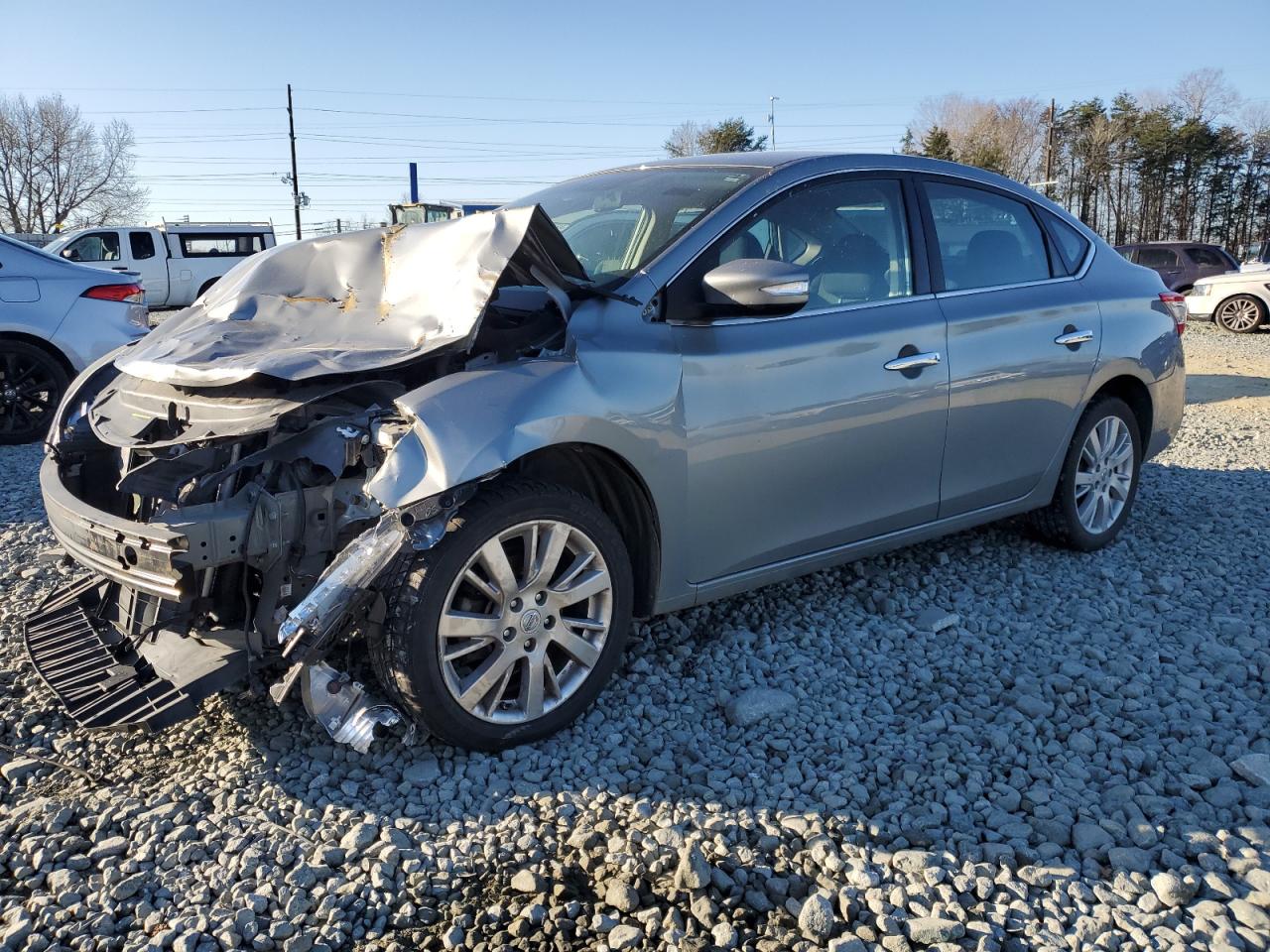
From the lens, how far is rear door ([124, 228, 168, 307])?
912 inches

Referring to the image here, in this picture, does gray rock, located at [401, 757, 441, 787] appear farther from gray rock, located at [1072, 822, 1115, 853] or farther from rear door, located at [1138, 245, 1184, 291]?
rear door, located at [1138, 245, 1184, 291]

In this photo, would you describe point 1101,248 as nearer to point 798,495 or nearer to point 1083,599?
point 1083,599

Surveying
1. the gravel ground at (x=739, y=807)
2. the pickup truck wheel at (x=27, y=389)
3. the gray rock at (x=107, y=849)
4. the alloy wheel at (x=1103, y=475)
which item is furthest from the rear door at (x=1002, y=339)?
the pickup truck wheel at (x=27, y=389)

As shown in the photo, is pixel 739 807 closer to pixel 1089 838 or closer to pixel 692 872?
pixel 692 872

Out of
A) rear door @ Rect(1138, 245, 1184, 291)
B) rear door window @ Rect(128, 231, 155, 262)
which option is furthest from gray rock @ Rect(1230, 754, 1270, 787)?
rear door window @ Rect(128, 231, 155, 262)

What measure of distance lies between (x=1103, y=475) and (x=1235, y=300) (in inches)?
636

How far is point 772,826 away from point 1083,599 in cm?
232

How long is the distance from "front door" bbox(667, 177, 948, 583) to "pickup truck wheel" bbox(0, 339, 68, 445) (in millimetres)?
6049

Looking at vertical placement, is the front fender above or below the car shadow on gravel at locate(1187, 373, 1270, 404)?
above

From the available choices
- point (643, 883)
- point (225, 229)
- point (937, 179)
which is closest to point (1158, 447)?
point (937, 179)

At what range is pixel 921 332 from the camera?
12.6 ft

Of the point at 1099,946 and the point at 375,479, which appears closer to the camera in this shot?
the point at 1099,946

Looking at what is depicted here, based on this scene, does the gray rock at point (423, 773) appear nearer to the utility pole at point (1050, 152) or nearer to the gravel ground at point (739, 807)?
the gravel ground at point (739, 807)

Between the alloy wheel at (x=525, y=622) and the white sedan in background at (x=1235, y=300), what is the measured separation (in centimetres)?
1866
